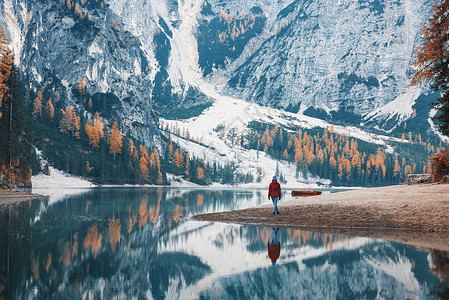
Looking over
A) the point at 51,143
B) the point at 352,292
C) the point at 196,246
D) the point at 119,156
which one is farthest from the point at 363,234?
the point at 119,156

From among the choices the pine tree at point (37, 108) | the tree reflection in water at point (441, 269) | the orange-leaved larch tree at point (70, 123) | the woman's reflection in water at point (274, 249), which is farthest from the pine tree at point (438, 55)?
the pine tree at point (37, 108)

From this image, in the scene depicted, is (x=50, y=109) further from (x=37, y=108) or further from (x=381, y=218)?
(x=381, y=218)

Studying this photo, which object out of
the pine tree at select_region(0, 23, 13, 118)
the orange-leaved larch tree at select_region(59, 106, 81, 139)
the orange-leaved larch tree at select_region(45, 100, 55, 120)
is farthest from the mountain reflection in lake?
the orange-leaved larch tree at select_region(45, 100, 55, 120)

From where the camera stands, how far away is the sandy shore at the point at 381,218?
21234 millimetres

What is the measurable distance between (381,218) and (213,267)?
1562cm

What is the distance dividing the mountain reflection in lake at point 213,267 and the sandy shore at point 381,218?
2.30 m

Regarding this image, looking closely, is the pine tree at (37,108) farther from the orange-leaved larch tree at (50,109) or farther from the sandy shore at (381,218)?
the sandy shore at (381,218)

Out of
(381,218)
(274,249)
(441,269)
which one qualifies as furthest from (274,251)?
(381,218)

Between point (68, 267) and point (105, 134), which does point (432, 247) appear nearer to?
point (68, 267)

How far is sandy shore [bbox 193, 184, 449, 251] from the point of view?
21234 mm

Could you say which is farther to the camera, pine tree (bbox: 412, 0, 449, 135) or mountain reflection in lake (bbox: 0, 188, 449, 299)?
pine tree (bbox: 412, 0, 449, 135)

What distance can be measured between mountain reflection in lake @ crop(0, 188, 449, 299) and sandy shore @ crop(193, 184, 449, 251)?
2297 mm

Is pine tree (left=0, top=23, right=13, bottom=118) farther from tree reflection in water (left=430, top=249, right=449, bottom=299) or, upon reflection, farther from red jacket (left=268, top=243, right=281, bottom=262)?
tree reflection in water (left=430, top=249, right=449, bottom=299)

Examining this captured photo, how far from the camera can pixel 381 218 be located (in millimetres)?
26359
